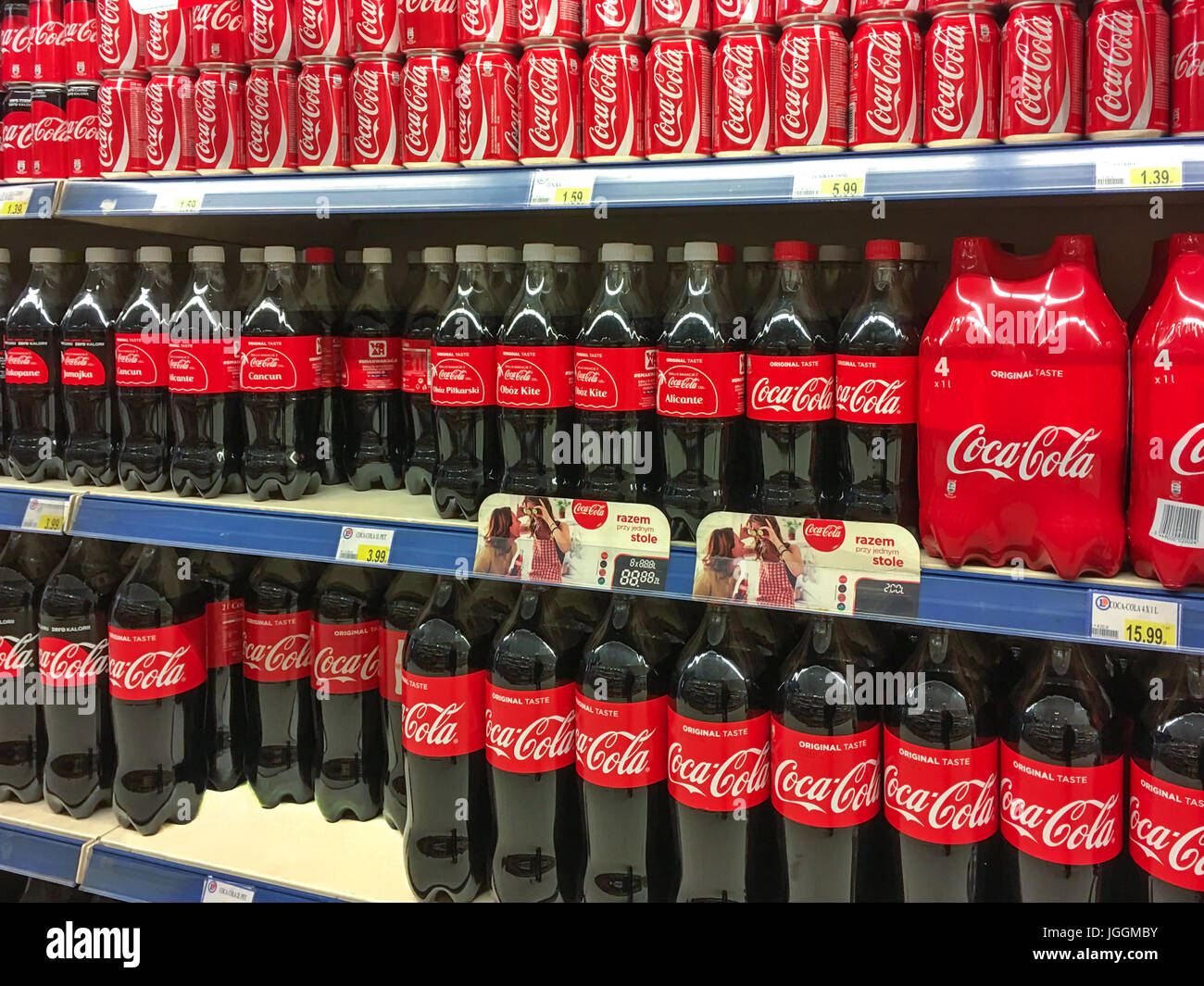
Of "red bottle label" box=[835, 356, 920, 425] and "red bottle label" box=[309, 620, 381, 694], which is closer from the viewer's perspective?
"red bottle label" box=[835, 356, 920, 425]

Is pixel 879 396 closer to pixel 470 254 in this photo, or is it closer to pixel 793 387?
pixel 793 387

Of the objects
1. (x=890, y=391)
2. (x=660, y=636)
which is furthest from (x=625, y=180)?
(x=660, y=636)

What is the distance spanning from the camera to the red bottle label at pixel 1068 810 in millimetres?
1233

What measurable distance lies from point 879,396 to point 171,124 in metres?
1.40

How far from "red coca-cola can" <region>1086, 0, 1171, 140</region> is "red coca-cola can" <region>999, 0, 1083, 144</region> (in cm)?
3

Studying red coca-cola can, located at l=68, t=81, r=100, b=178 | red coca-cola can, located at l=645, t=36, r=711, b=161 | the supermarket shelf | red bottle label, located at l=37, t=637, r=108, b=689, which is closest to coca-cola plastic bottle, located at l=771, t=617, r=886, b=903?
the supermarket shelf

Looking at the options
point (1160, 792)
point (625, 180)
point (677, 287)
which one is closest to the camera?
point (1160, 792)

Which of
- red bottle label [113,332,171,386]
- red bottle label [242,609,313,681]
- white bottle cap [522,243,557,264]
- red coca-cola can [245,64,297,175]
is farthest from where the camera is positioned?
red bottle label [242,609,313,681]

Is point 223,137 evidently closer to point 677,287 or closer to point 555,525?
point 677,287

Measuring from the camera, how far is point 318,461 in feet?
6.24

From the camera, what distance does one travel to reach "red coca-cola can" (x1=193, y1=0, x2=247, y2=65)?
1.69 metres

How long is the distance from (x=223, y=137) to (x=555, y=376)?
0.83 meters

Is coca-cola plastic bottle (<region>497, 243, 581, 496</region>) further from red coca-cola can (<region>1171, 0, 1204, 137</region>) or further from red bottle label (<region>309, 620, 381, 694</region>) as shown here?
red coca-cola can (<region>1171, 0, 1204, 137</region>)

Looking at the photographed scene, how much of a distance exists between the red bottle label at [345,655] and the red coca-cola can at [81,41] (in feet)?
4.10
